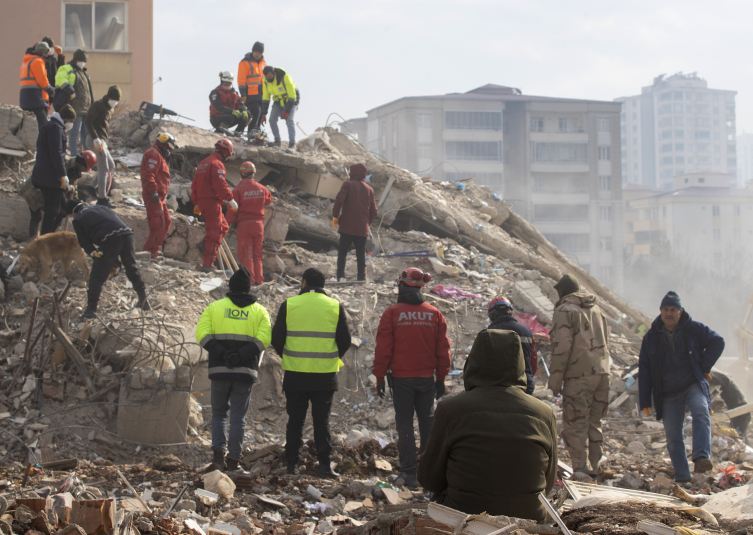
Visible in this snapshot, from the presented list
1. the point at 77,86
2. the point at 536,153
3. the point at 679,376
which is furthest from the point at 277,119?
the point at 536,153

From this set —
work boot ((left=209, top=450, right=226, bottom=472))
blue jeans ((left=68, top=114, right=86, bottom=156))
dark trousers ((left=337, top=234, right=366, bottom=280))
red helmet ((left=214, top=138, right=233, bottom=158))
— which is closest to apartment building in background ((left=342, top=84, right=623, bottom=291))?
blue jeans ((left=68, top=114, right=86, bottom=156))

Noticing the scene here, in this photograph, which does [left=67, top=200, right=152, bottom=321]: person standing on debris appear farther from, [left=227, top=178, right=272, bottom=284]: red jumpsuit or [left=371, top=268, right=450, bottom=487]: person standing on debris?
[left=371, top=268, right=450, bottom=487]: person standing on debris

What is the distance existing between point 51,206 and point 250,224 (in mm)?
2473

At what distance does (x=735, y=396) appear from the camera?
7.87 metres

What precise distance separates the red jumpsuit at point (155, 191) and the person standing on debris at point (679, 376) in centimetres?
613

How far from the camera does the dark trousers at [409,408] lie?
529cm

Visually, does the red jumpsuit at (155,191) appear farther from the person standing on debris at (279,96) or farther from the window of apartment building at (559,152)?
the window of apartment building at (559,152)

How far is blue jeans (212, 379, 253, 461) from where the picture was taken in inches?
199

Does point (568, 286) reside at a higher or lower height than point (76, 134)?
lower

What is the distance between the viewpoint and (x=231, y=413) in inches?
201

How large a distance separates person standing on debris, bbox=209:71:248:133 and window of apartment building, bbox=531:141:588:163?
4369cm

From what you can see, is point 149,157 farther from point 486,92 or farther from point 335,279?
point 486,92

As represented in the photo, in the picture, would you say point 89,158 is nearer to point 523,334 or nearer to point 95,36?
point 523,334

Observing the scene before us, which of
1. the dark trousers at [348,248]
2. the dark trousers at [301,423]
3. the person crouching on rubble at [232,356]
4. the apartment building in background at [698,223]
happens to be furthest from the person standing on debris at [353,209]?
the apartment building in background at [698,223]
